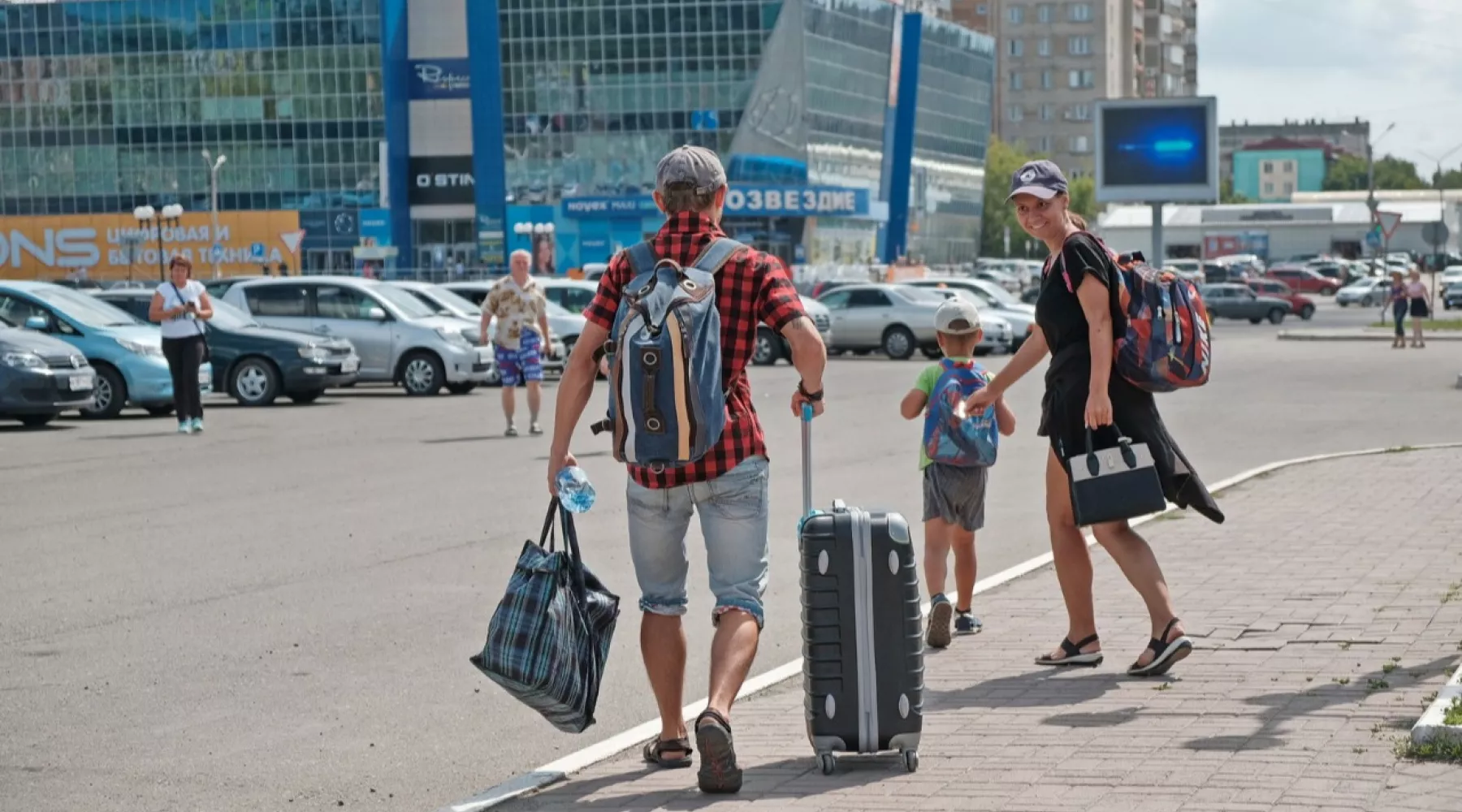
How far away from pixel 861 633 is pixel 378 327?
23421mm

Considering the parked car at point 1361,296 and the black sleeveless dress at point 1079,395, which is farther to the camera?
the parked car at point 1361,296

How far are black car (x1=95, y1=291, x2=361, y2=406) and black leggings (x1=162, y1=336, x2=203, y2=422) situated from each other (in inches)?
201

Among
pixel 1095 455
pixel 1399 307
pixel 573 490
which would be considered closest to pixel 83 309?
pixel 1095 455

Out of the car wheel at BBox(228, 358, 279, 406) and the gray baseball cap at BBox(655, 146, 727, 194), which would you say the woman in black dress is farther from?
the car wheel at BBox(228, 358, 279, 406)

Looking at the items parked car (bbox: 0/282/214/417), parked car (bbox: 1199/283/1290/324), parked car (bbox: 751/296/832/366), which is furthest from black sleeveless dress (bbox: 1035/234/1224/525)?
parked car (bbox: 1199/283/1290/324)

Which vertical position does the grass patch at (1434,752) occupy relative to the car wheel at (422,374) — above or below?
above

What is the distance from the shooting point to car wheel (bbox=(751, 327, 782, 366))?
35.5 m

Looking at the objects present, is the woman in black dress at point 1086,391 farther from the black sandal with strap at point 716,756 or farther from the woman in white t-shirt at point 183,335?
the woman in white t-shirt at point 183,335

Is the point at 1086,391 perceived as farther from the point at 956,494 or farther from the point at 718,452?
the point at 718,452

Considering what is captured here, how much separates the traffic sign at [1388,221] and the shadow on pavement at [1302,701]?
46.9 metres

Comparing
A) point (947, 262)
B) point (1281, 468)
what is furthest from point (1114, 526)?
point (947, 262)

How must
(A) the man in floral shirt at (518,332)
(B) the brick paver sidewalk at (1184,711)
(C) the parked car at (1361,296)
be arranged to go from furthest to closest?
(C) the parked car at (1361,296) < (A) the man in floral shirt at (518,332) < (B) the brick paver sidewalk at (1184,711)

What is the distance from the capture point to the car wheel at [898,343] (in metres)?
39.4

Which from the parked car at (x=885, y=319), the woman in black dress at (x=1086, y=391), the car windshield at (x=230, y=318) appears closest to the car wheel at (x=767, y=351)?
the parked car at (x=885, y=319)
